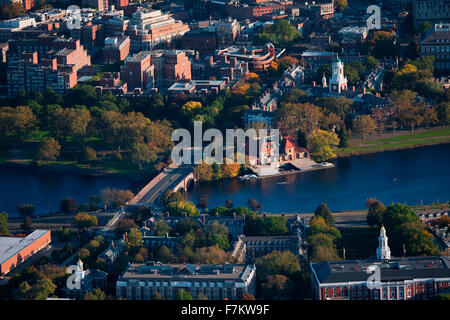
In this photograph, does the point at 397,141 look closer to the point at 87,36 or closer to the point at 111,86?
the point at 111,86

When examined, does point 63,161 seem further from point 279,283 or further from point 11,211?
point 279,283

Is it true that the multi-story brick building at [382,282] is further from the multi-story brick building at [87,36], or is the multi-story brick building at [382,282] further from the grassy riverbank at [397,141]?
the multi-story brick building at [87,36]

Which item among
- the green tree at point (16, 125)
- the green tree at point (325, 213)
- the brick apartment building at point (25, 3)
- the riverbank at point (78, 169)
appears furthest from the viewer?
the brick apartment building at point (25, 3)

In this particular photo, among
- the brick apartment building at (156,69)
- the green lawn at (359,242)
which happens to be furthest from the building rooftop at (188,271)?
the brick apartment building at (156,69)

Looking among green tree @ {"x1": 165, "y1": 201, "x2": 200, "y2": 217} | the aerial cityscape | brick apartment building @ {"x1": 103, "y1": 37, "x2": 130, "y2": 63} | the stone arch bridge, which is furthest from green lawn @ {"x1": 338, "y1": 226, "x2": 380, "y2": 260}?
brick apartment building @ {"x1": 103, "y1": 37, "x2": 130, "y2": 63}

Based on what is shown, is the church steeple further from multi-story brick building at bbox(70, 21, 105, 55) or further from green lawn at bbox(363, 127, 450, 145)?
multi-story brick building at bbox(70, 21, 105, 55)

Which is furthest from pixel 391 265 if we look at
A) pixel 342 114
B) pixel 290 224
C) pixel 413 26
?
pixel 413 26
